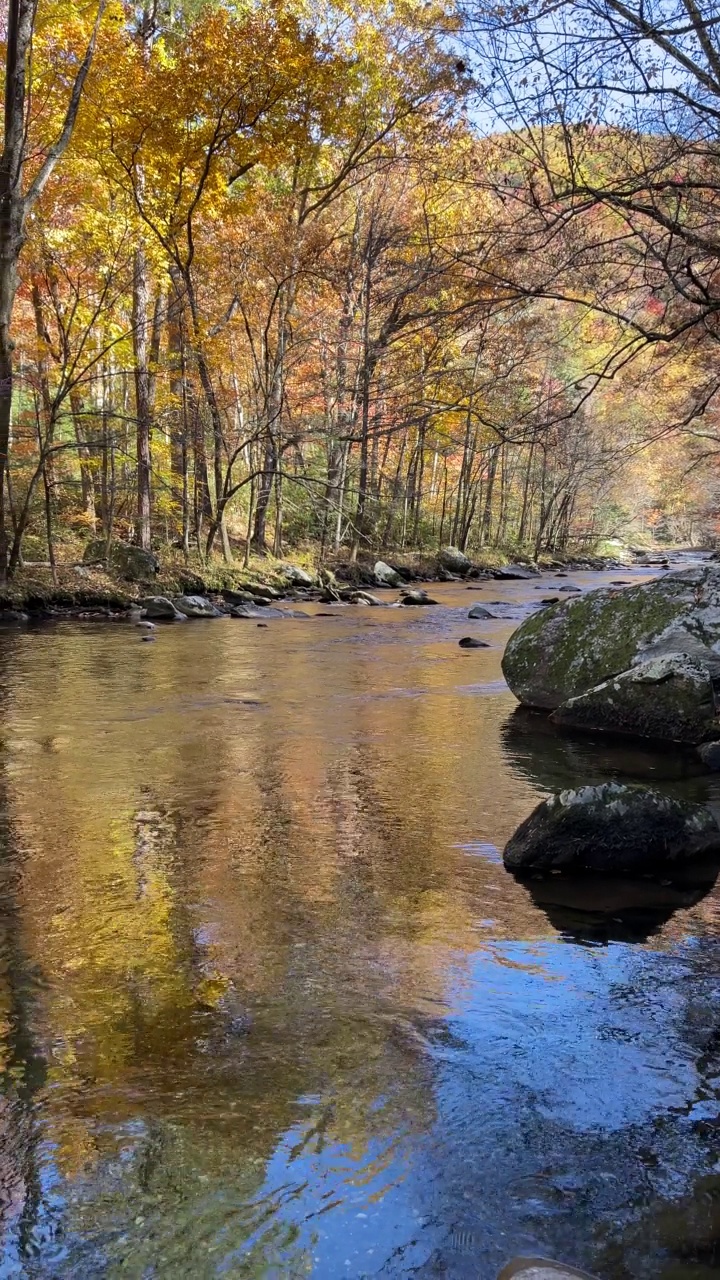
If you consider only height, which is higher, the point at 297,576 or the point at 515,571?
the point at 515,571

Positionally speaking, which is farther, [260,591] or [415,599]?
[415,599]

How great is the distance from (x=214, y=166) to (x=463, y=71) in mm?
15072

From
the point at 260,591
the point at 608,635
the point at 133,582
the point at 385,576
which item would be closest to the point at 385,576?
the point at 385,576

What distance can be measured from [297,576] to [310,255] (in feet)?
25.8

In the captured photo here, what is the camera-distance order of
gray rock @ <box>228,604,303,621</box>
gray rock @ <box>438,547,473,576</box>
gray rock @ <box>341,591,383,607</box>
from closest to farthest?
gray rock @ <box>228,604,303,621</box>, gray rock @ <box>341,591,383,607</box>, gray rock @ <box>438,547,473,576</box>

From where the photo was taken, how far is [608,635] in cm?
796

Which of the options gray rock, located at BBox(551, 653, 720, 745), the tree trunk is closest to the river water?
gray rock, located at BBox(551, 653, 720, 745)

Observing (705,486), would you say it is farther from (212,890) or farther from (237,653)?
(212,890)

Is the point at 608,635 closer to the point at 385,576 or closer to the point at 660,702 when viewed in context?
the point at 660,702

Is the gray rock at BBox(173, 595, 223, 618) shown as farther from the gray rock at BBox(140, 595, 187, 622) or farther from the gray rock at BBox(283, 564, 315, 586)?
the gray rock at BBox(283, 564, 315, 586)

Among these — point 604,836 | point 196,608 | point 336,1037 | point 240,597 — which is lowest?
point 336,1037

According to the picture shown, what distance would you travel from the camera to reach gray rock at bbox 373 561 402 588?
2402 centimetres

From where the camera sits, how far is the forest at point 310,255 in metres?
5.48

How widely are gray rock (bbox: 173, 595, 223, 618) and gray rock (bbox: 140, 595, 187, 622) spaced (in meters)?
0.17
